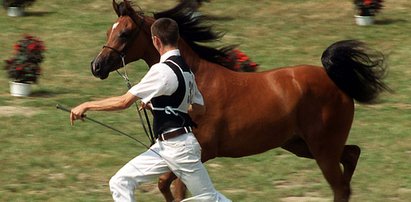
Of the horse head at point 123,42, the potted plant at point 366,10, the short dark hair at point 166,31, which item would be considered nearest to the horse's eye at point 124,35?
the horse head at point 123,42

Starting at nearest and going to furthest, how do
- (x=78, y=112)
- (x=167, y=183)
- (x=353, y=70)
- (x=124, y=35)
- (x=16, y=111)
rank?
(x=78, y=112) → (x=167, y=183) → (x=124, y=35) → (x=353, y=70) → (x=16, y=111)

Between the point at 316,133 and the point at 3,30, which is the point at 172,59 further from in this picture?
the point at 3,30

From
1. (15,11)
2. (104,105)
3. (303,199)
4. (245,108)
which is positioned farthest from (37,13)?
(104,105)

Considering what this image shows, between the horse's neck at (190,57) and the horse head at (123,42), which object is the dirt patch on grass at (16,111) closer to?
the horse head at (123,42)

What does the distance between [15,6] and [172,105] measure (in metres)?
14.7

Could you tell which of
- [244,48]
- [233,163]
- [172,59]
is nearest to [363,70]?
[233,163]

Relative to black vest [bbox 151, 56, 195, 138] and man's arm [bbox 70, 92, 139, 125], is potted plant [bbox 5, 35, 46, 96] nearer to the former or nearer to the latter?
black vest [bbox 151, 56, 195, 138]

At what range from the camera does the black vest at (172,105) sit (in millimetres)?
7422

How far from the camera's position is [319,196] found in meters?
10.4

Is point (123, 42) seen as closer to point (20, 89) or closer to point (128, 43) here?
point (128, 43)

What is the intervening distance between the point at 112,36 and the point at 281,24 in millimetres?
12429

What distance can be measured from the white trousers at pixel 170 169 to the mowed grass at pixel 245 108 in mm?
2425

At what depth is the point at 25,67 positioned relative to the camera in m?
15.3

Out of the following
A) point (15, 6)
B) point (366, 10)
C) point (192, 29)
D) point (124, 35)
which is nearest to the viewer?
point (124, 35)
